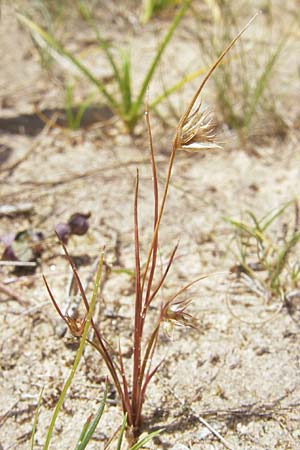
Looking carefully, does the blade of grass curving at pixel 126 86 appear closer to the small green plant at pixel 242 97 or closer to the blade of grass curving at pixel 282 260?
the small green plant at pixel 242 97

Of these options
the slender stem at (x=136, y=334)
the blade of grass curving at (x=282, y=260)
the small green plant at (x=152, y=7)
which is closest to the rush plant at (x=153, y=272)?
the slender stem at (x=136, y=334)

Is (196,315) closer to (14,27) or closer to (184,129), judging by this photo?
(184,129)

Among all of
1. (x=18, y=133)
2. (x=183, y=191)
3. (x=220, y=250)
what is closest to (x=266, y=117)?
(x=183, y=191)

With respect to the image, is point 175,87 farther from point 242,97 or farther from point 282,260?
point 282,260

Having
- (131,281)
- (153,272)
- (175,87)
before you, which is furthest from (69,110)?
(153,272)

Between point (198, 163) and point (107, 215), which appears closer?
point (107, 215)
